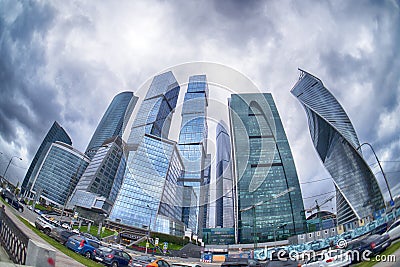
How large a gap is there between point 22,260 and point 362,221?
26.0 ft

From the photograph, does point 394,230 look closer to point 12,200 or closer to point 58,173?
point 12,200

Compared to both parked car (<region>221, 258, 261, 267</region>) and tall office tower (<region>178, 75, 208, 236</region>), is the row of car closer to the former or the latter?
parked car (<region>221, 258, 261, 267</region>)

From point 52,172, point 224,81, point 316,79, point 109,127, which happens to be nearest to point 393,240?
point 316,79

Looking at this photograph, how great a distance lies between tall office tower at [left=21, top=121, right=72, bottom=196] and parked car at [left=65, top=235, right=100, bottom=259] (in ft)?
6.78

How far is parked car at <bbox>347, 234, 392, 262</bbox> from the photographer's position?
4802 millimetres

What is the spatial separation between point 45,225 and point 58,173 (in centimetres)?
447

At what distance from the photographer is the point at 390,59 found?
17.1 ft

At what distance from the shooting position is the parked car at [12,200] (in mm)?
5668

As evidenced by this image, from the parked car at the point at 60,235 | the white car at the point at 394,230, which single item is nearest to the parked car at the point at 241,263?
the white car at the point at 394,230

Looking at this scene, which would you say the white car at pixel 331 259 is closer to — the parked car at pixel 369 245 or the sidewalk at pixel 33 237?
the parked car at pixel 369 245

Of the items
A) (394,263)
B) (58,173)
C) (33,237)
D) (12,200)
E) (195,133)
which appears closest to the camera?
(394,263)

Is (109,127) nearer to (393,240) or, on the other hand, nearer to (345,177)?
(345,177)

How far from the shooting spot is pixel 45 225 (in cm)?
717

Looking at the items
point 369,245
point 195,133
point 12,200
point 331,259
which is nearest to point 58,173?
point 12,200
